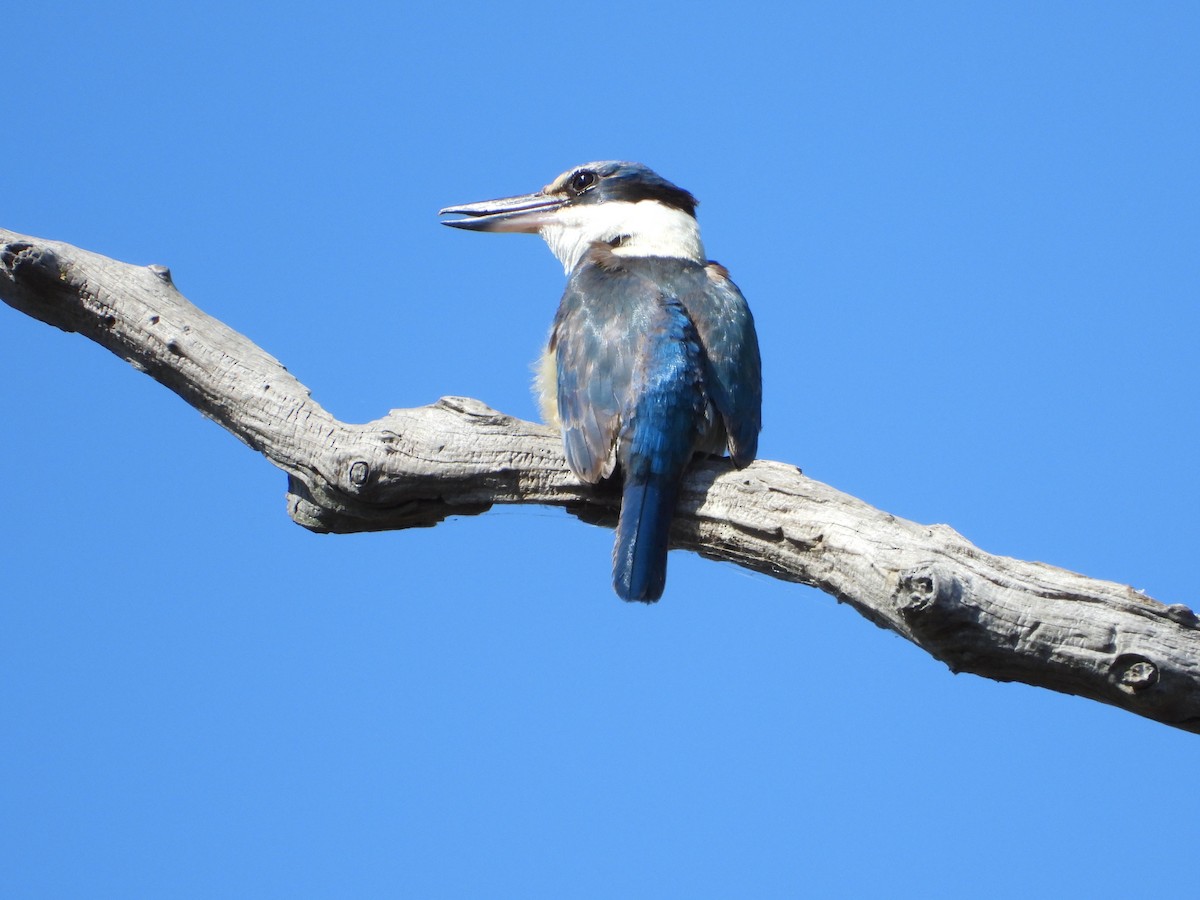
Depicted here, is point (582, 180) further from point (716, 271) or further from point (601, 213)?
point (716, 271)

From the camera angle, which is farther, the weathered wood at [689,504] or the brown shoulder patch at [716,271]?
the brown shoulder patch at [716,271]

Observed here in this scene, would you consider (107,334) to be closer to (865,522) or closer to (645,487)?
(645,487)

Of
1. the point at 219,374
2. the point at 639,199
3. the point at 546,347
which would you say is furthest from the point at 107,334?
the point at 639,199

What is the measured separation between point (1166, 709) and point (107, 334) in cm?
301

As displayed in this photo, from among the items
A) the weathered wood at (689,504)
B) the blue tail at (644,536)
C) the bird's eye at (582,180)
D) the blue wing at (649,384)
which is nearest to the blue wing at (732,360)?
the blue wing at (649,384)

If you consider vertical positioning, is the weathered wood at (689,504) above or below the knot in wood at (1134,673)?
above

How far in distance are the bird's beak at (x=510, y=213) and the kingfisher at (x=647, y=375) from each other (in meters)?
0.33

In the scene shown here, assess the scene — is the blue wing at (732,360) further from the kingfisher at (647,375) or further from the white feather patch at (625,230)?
the white feather patch at (625,230)

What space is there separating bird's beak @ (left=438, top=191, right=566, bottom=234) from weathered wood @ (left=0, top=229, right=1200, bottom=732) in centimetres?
165

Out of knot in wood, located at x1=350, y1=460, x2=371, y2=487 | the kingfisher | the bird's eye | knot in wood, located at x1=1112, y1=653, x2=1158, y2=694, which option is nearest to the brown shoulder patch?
the kingfisher

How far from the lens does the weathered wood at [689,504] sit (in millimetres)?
2621

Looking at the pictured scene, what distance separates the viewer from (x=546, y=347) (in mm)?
4285

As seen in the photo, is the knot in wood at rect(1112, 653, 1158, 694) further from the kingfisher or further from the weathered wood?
the kingfisher

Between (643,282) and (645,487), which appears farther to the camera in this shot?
(643,282)
